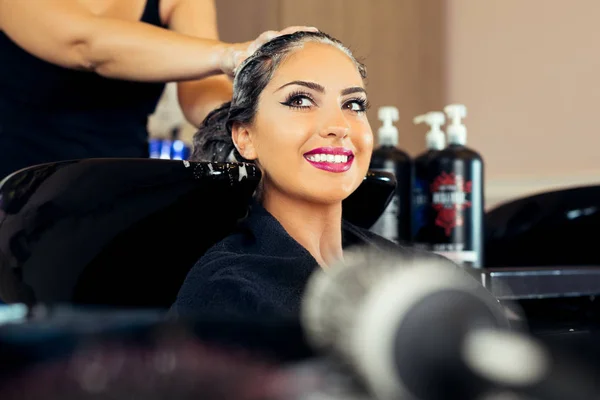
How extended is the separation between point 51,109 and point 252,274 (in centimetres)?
69

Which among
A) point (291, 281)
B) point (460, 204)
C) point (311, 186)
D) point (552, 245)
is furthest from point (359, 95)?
point (552, 245)

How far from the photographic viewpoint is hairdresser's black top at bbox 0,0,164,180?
45.5 inches

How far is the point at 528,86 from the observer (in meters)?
1.92

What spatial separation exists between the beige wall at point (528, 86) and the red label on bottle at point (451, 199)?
2.50 ft

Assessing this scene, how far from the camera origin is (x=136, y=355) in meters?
0.25

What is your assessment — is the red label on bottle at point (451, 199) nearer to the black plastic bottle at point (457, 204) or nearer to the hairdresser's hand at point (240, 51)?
the black plastic bottle at point (457, 204)

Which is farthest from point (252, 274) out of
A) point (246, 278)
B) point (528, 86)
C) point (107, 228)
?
point (528, 86)

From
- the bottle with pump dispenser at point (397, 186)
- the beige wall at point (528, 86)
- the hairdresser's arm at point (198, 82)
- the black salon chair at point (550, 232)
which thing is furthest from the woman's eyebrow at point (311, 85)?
the beige wall at point (528, 86)

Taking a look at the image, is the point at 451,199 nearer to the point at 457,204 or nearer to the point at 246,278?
the point at 457,204

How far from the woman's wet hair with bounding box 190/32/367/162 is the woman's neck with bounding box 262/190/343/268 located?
0.25ft

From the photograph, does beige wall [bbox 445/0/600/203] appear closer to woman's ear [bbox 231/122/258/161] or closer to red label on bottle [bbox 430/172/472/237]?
red label on bottle [bbox 430/172/472/237]

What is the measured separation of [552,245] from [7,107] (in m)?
0.91

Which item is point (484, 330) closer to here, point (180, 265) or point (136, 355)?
point (136, 355)

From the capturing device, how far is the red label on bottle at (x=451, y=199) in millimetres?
1164
